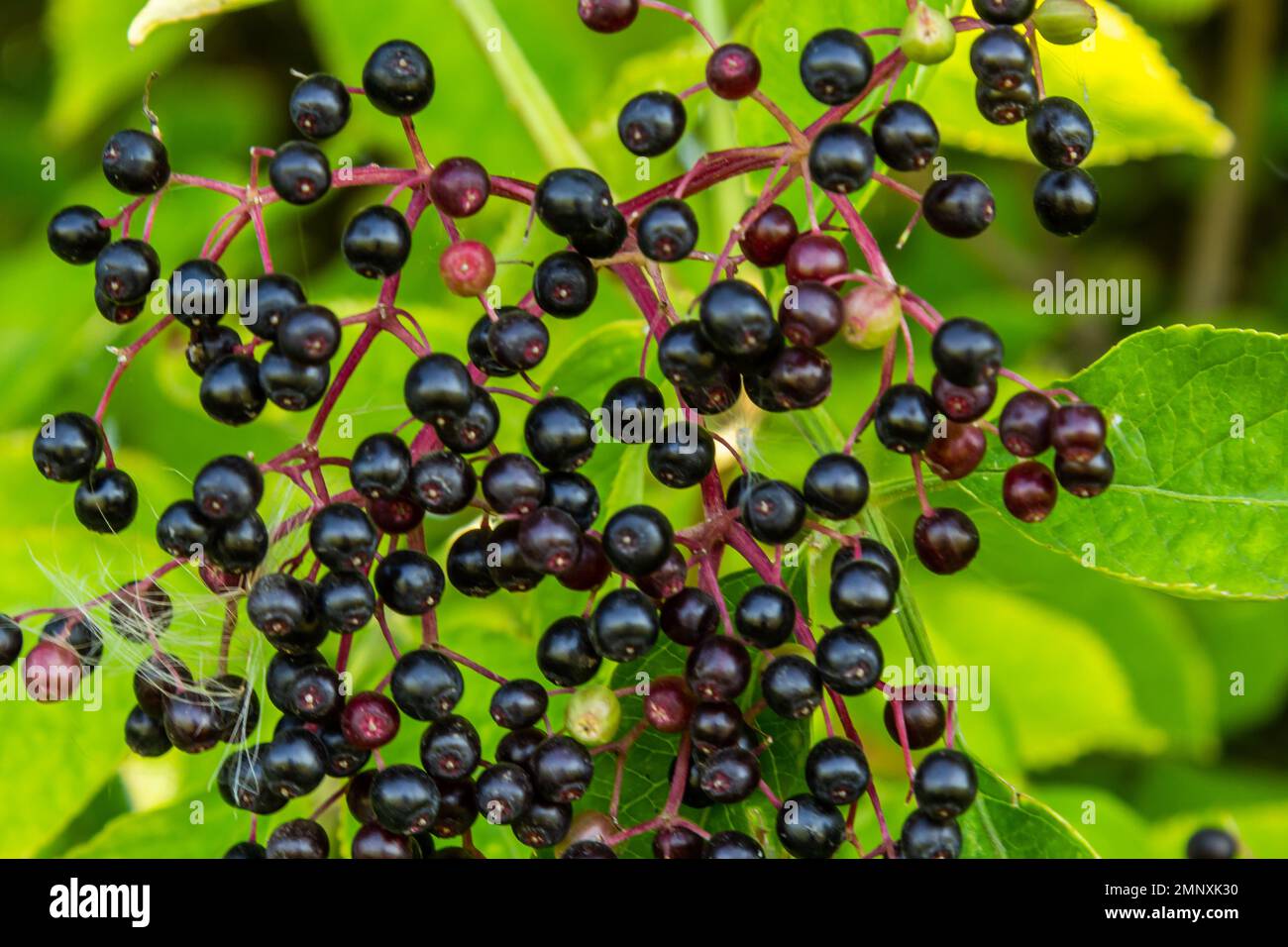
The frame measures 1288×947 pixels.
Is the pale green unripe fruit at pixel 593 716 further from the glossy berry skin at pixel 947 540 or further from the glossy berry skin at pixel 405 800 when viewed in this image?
the glossy berry skin at pixel 947 540

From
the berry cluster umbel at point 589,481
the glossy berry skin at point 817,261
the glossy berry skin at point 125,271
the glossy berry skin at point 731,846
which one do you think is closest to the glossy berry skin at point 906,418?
the berry cluster umbel at point 589,481

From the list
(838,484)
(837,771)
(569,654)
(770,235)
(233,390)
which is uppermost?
(770,235)

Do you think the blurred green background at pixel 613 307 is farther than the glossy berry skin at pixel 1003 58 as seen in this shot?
Yes

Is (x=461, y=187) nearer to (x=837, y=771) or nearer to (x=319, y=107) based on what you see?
(x=319, y=107)

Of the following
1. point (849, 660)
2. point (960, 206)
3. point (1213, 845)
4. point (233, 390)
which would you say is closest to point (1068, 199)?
point (960, 206)

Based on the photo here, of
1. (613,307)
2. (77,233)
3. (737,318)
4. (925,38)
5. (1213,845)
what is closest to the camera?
(737,318)

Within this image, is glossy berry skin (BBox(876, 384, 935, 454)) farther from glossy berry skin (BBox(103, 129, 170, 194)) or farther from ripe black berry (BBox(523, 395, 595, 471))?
glossy berry skin (BBox(103, 129, 170, 194))
